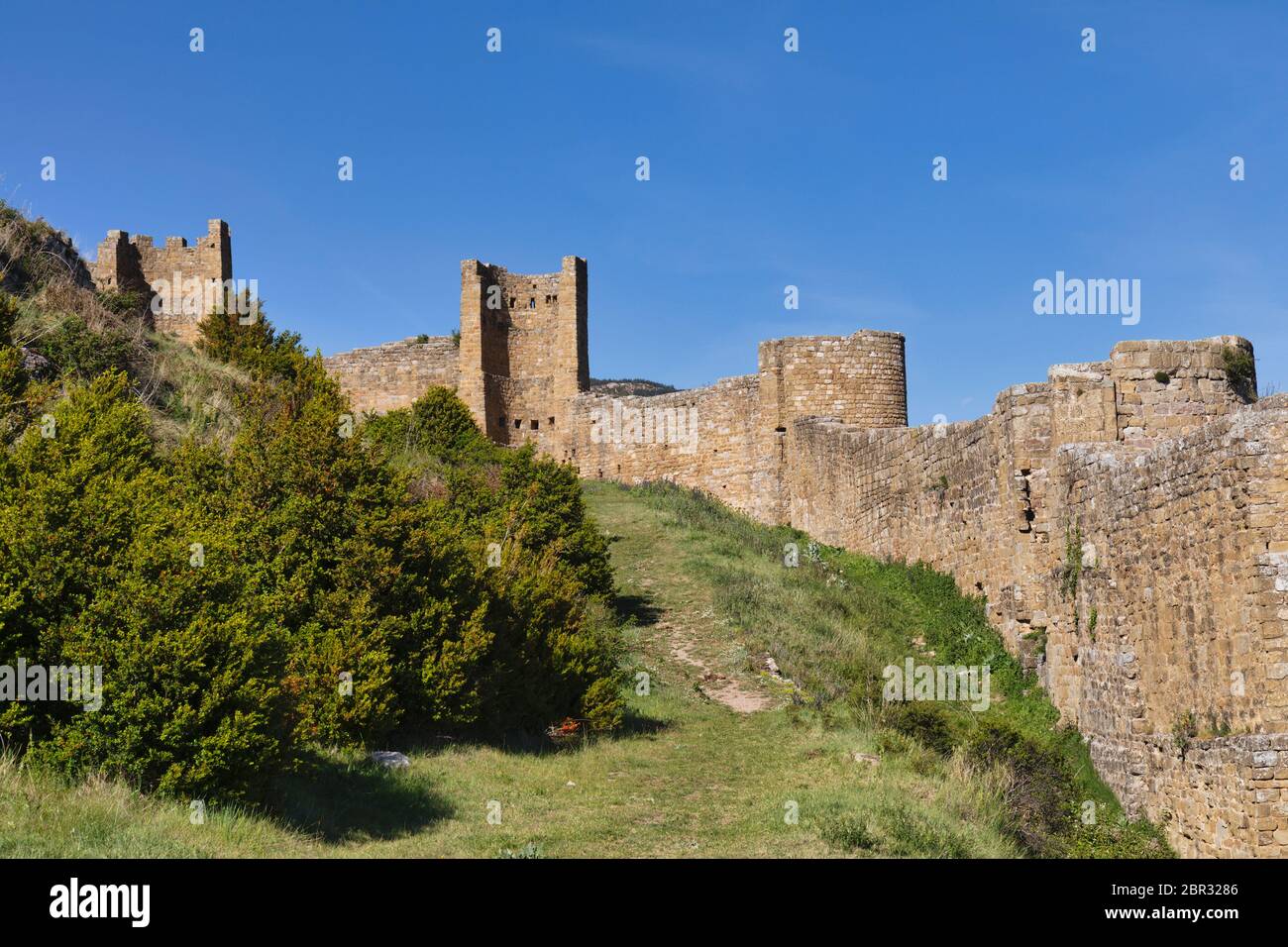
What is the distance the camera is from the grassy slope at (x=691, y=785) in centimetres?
843

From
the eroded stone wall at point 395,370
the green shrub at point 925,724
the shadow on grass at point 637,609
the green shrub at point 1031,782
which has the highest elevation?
the eroded stone wall at point 395,370

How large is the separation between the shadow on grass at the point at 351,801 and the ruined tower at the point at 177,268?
2413 centimetres

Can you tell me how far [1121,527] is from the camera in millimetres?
11938

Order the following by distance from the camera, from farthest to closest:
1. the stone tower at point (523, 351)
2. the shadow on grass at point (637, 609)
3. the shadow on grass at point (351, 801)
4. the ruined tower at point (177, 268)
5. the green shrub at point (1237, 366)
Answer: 1. the stone tower at point (523, 351)
2. the ruined tower at point (177, 268)
3. the shadow on grass at point (637, 609)
4. the green shrub at point (1237, 366)
5. the shadow on grass at point (351, 801)

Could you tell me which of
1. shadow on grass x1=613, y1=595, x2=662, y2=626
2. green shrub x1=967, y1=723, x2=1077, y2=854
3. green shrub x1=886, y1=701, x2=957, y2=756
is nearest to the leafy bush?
shadow on grass x1=613, y1=595, x2=662, y2=626

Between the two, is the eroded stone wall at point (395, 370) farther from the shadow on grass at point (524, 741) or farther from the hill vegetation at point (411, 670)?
the shadow on grass at point (524, 741)

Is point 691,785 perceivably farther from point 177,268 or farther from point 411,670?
point 177,268

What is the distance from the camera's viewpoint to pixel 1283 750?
885 centimetres

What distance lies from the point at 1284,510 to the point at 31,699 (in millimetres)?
8769

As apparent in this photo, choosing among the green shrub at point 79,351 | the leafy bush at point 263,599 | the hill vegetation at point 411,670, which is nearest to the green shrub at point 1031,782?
the hill vegetation at point 411,670

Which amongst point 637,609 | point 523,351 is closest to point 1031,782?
point 637,609

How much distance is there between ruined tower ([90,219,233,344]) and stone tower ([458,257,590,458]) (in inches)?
251

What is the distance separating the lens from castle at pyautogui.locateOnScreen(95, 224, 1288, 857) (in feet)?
30.1

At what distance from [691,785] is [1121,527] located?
4.68 meters
